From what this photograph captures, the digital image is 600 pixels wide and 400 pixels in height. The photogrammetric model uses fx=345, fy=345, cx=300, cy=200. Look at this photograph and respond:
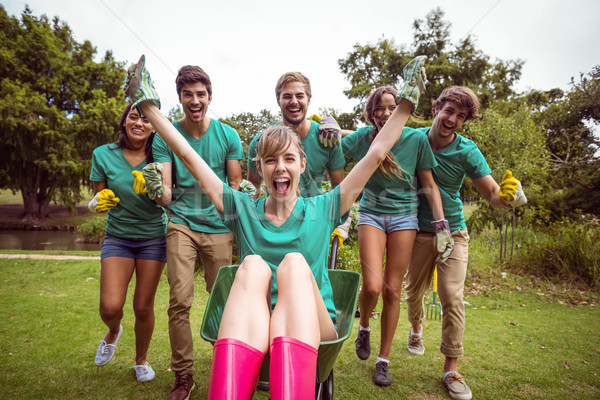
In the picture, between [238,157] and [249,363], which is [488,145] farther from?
[249,363]

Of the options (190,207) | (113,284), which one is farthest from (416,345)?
(113,284)

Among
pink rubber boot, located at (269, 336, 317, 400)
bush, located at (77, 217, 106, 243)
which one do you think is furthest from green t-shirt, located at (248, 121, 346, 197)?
bush, located at (77, 217, 106, 243)

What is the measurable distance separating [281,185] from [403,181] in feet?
3.43

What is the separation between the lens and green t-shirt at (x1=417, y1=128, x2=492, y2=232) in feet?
7.98

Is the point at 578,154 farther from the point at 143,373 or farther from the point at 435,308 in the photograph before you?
the point at 143,373

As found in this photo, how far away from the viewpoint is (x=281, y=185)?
1.68 meters

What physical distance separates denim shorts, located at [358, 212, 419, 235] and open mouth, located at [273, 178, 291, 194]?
96 centimetres

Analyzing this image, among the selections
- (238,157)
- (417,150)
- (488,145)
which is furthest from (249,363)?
(488,145)

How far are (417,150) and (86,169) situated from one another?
15.4 meters

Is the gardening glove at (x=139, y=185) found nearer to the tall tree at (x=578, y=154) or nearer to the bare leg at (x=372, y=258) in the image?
the bare leg at (x=372, y=258)

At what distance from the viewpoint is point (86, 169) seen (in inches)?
563

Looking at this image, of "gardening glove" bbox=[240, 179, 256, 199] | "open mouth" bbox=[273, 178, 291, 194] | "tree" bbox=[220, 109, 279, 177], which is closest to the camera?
"open mouth" bbox=[273, 178, 291, 194]

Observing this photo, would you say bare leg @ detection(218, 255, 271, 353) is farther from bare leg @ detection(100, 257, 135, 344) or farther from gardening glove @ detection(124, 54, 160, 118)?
bare leg @ detection(100, 257, 135, 344)

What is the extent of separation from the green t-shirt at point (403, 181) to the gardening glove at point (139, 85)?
1.48m
